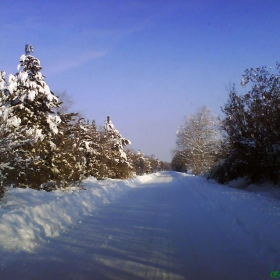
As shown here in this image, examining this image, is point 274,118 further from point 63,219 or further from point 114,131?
point 114,131

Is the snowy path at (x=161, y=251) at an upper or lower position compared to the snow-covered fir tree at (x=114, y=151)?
lower

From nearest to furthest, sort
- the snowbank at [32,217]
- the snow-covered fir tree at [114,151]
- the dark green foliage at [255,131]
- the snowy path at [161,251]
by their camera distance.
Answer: the snowy path at [161,251] → the snowbank at [32,217] → the dark green foliage at [255,131] → the snow-covered fir tree at [114,151]

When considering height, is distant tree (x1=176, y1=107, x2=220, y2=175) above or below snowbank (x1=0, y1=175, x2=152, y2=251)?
above

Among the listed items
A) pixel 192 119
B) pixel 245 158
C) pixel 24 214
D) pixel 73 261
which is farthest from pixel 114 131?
pixel 73 261

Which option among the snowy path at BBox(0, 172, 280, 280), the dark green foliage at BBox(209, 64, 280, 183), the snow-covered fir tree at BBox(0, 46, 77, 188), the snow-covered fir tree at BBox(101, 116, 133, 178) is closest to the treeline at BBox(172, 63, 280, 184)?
the dark green foliage at BBox(209, 64, 280, 183)

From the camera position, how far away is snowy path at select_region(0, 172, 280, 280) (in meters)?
4.62

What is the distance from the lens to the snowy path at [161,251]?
15.2 ft

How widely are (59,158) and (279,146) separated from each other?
12539 millimetres

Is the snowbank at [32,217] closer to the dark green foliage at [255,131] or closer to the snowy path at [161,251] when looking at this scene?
the snowy path at [161,251]

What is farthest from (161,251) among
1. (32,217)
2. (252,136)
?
(252,136)

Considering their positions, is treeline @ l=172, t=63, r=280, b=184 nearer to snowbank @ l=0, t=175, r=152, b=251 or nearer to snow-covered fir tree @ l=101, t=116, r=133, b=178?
snowbank @ l=0, t=175, r=152, b=251

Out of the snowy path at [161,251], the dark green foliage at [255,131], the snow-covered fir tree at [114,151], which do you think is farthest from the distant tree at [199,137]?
the snowy path at [161,251]

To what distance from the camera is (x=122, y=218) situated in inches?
364

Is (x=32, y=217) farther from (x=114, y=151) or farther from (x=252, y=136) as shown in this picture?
(x=114, y=151)
